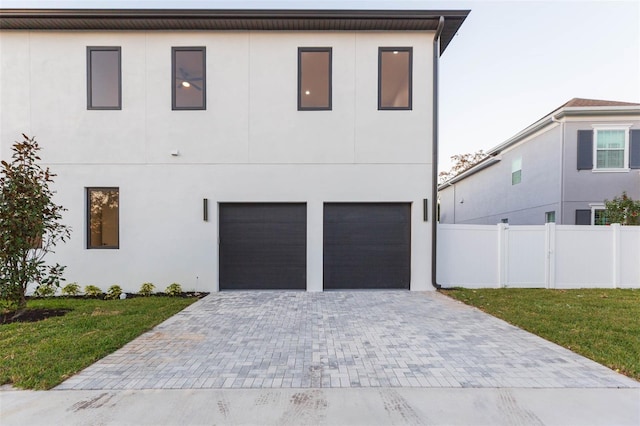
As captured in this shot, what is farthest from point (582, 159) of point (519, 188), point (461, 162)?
point (461, 162)

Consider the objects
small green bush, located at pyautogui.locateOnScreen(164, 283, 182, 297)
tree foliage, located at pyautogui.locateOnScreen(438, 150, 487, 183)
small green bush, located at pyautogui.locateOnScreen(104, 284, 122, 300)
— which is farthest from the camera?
tree foliage, located at pyautogui.locateOnScreen(438, 150, 487, 183)

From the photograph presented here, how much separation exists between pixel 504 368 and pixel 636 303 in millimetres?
5281

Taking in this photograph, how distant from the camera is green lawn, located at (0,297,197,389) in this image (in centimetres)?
313

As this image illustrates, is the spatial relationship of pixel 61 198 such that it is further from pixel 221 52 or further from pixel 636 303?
pixel 636 303

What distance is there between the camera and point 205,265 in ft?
23.6

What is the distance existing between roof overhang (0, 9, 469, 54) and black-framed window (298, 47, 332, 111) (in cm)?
57

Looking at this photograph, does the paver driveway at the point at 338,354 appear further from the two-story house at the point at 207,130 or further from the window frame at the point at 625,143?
the window frame at the point at 625,143

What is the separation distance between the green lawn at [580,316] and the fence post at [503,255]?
0.30 m

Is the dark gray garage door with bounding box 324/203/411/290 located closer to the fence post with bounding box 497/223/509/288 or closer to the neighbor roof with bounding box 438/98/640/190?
the fence post with bounding box 497/223/509/288

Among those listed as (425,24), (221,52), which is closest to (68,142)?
(221,52)

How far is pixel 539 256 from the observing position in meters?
7.55

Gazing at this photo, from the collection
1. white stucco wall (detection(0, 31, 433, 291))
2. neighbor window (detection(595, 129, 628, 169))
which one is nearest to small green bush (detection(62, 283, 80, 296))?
white stucco wall (detection(0, 31, 433, 291))

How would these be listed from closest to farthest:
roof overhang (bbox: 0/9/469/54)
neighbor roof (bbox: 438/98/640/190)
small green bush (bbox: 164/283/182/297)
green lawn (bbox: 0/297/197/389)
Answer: green lawn (bbox: 0/297/197/389) → roof overhang (bbox: 0/9/469/54) → small green bush (bbox: 164/283/182/297) → neighbor roof (bbox: 438/98/640/190)

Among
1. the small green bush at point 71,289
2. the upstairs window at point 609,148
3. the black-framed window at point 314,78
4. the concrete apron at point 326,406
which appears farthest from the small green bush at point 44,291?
the upstairs window at point 609,148
